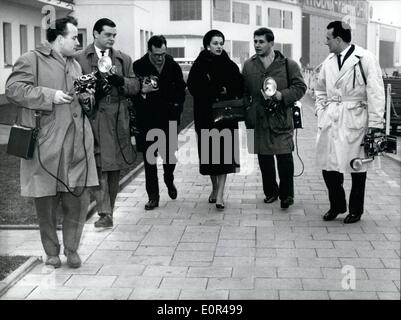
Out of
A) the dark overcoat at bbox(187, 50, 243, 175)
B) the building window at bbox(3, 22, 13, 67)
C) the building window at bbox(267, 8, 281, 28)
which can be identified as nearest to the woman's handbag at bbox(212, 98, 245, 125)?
the dark overcoat at bbox(187, 50, 243, 175)

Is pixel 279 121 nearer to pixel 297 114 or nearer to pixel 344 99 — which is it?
pixel 297 114

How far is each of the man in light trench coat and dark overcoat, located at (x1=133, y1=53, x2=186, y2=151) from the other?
2413 mm

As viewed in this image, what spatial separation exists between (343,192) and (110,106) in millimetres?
2425

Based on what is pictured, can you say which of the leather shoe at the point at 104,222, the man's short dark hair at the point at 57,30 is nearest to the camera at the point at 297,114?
the leather shoe at the point at 104,222

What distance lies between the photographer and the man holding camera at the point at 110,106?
7.03m

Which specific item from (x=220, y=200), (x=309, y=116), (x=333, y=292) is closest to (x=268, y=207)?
(x=220, y=200)

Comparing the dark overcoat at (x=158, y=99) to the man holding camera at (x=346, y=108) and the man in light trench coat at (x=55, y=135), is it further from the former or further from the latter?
the man in light trench coat at (x=55, y=135)

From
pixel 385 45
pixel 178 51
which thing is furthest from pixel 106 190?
pixel 178 51

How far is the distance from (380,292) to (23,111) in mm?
2851

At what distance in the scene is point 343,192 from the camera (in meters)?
7.54

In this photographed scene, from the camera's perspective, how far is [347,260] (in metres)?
6.11

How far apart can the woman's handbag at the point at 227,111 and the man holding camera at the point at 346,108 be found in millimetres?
1001

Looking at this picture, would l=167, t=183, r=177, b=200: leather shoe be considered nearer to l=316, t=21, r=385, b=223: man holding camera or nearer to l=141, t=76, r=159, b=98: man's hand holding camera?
l=141, t=76, r=159, b=98: man's hand holding camera

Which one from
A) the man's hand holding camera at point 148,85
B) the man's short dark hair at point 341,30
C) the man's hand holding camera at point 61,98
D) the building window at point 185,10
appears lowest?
the man's hand holding camera at point 61,98
